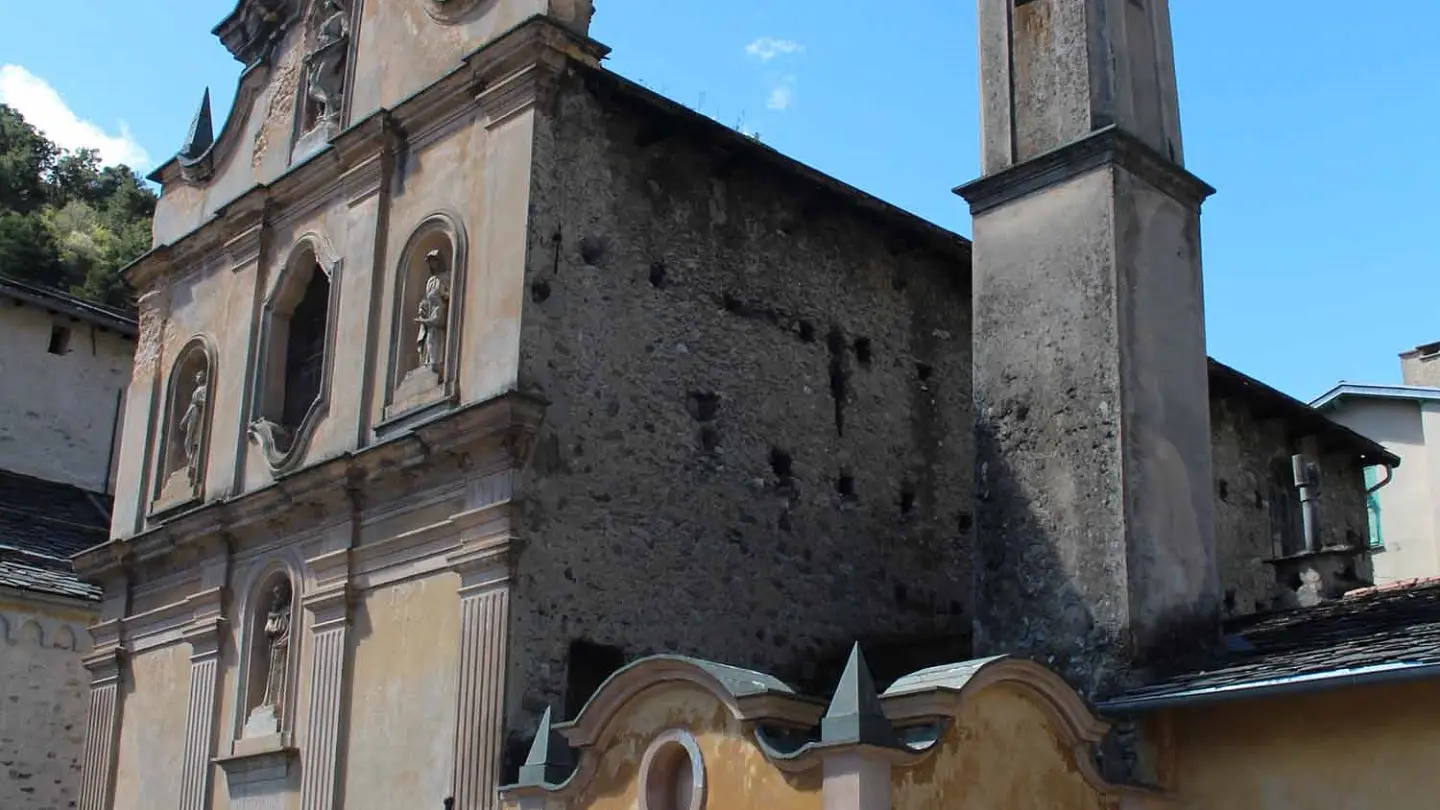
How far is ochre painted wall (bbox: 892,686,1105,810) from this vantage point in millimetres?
9430

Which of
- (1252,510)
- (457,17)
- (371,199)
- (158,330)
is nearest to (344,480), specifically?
(371,199)

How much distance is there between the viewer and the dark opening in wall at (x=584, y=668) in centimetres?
1315

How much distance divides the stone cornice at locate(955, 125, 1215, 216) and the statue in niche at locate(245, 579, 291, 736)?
760cm

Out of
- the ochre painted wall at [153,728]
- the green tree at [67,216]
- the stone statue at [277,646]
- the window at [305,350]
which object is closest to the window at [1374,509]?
the window at [305,350]

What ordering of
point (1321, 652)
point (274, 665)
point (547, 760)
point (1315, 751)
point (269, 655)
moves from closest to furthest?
1. point (1315, 751)
2. point (1321, 652)
3. point (547, 760)
4. point (274, 665)
5. point (269, 655)

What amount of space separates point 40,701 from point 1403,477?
21.2m

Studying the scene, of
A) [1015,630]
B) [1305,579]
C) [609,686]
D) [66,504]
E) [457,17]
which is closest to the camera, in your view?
[609,686]

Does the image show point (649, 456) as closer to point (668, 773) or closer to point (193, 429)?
point (668, 773)

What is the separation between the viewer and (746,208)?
15883 millimetres

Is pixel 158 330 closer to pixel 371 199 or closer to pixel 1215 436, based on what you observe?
pixel 371 199

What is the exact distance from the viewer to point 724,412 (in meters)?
15.1

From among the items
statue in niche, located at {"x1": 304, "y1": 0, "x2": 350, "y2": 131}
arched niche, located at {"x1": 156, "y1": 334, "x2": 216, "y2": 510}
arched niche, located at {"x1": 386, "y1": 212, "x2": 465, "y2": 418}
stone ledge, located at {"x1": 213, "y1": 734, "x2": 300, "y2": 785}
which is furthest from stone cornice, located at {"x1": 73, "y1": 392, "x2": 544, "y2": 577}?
statue in niche, located at {"x1": 304, "y1": 0, "x2": 350, "y2": 131}

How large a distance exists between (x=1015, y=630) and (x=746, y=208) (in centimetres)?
554

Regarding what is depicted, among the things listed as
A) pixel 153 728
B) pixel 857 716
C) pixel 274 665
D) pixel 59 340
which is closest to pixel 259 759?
pixel 274 665
